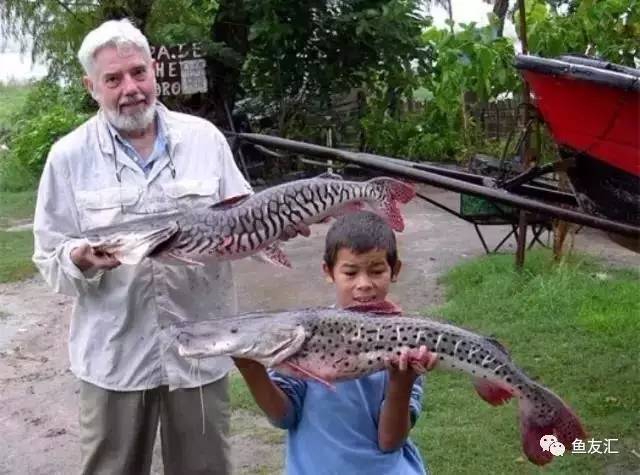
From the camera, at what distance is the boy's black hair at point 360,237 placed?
2334 millimetres

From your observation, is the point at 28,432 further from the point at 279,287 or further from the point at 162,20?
the point at 162,20

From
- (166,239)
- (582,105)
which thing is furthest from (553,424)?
(582,105)

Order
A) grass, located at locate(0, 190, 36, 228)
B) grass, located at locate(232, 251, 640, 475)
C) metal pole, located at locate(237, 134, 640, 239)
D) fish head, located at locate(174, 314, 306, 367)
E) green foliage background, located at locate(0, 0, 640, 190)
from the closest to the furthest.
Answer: fish head, located at locate(174, 314, 306, 367) → metal pole, located at locate(237, 134, 640, 239) → grass, located at locate(232, 251, 640, 475) → green foliage background, located at locate(0, 0, 640, 190) → grass, located at locate(0, 190, 36, 228)

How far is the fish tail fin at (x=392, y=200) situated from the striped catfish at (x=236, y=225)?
0.03m

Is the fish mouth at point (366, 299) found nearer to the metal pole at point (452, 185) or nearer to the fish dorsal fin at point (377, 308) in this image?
the fish dorsal fin at point (377, 308)

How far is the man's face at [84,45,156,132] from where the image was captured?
108 inches

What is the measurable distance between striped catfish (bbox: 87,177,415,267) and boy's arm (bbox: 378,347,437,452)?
0.50m

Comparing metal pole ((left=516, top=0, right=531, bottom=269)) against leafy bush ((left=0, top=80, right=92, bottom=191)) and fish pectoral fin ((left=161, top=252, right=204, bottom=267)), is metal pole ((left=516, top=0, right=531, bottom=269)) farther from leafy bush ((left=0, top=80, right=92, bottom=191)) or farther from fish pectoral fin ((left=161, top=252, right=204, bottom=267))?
leafy bush ((left=0, top=80, right=92, bottom=191))

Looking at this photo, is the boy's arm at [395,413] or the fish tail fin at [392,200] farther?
the fish tail fin at [392,200]

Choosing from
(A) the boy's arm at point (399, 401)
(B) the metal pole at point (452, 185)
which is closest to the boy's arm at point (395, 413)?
(A) the boy's arm at point (399, 401)

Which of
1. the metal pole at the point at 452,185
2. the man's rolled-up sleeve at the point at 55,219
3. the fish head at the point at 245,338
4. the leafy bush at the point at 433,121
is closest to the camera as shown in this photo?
the fish head at the point at 245,338

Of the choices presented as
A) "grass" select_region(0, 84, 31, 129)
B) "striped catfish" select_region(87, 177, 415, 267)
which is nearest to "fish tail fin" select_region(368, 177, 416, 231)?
"striped catfish" select_region(87, 177, 415, 267)

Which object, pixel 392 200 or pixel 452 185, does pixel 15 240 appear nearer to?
pixel 452 185

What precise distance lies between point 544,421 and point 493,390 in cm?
13
